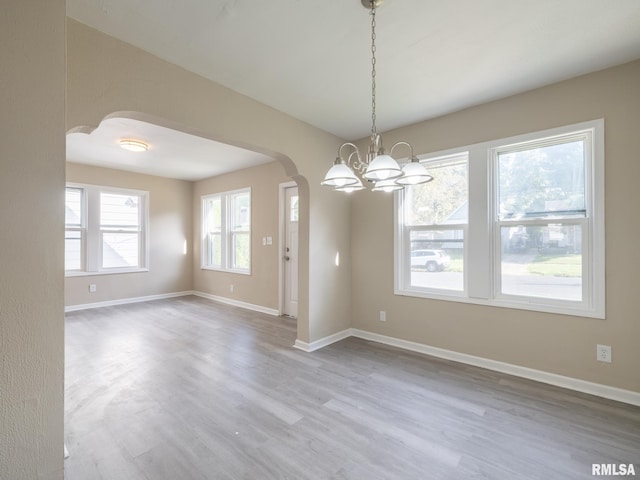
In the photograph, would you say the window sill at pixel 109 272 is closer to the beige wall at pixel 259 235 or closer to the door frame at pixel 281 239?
the beige wall at pixel 259 235

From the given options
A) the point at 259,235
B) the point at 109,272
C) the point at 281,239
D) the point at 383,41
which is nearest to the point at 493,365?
the point at 383,41

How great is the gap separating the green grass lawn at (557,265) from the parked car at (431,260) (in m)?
0.80

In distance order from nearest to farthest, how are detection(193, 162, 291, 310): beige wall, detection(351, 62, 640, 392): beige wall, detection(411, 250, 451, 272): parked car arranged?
1. detection(351, 62, 640, 392): beige wall
2. detection(411, 250, 451, 272): parked car
3. detection(193, 162, 291, 310): beige wall

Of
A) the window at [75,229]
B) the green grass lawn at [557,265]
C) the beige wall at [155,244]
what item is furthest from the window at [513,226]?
the window at [75,229]

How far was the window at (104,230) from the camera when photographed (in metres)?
5.32

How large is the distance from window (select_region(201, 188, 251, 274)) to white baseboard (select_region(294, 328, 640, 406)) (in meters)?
2.53

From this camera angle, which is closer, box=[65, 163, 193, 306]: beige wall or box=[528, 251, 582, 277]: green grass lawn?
box=[528, 251, 582, 277]: green grass lawn

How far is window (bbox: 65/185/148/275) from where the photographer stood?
532cm

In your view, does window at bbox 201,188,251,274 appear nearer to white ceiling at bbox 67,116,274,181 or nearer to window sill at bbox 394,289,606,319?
white ceiling at bbox 67,116,274,181

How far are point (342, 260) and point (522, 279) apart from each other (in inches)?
80.0

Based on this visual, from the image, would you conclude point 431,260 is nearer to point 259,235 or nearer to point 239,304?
point 259,235

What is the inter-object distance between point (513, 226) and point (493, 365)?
142 centimetres

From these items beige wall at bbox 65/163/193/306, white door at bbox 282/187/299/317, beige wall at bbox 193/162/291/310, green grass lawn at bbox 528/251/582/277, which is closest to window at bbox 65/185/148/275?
beige wall at bbox 65/163/193/306

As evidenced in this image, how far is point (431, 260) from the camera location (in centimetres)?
340
